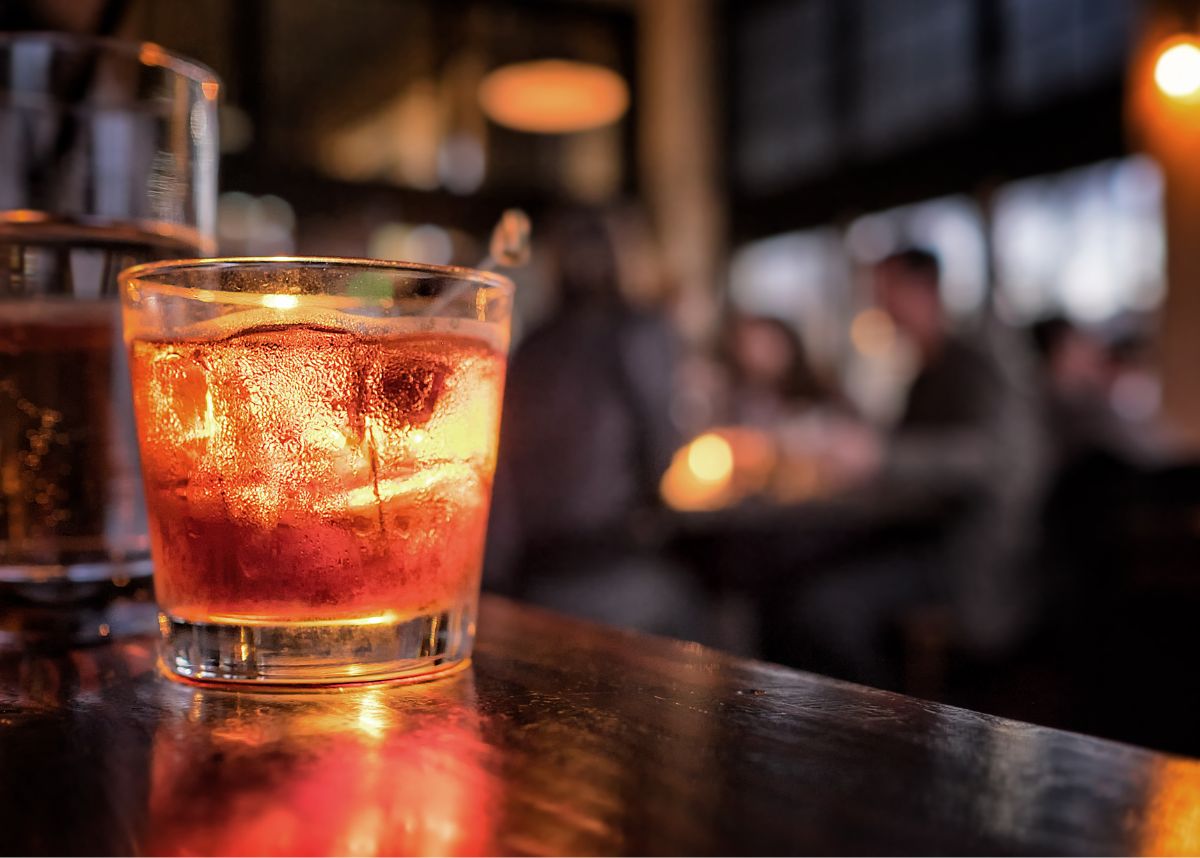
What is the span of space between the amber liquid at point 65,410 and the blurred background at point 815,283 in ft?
0.71

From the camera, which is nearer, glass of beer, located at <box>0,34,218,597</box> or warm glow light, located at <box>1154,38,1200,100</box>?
glass of beer, located at <box>0,34,218,597</box>

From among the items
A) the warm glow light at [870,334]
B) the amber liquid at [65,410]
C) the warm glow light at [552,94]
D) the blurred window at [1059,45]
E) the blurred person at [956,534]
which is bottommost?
the blurred person at [956,534]

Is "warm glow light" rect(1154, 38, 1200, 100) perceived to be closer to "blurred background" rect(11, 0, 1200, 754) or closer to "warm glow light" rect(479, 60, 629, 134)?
"blurred background" rect(11, 0, 1200, 754)

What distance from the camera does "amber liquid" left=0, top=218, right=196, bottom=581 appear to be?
67 centimetres

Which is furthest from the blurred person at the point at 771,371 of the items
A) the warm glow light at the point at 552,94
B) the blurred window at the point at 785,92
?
the blurred window at the point at 785,92

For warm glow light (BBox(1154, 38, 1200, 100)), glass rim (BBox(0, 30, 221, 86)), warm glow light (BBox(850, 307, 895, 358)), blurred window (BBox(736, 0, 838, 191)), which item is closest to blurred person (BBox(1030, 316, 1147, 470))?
warm glow light (BBox(1154, 38, 1200, 100))

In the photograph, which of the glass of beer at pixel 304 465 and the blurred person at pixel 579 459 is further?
the blurred person at pixel 579 459

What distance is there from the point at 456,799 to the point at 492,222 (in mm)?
6342

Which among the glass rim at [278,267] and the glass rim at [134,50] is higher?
the glass rim at [134,50]

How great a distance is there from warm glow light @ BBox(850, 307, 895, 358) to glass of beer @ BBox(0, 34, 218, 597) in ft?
19.8

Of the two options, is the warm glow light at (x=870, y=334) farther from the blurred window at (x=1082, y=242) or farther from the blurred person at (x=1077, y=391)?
the blurred person at (x=1077, y=391)

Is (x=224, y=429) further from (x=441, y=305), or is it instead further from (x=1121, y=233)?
(x=1121, y=233)

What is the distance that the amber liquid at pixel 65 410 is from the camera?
0.67 metres

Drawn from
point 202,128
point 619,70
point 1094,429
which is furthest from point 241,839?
point 619,70
